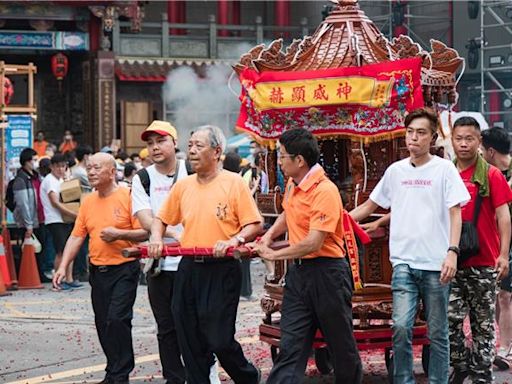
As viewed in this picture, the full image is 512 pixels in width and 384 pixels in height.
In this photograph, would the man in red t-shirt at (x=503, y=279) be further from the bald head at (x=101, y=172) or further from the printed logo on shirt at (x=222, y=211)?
the bald head at (x=101, y=172)

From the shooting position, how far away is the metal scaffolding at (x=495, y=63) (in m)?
22.8

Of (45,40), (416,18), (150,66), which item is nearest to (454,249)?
(45,40)

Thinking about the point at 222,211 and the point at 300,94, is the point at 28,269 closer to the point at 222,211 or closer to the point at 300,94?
the point at 300,94

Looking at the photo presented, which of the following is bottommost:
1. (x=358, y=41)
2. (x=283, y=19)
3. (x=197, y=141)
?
(x=197, y=141)

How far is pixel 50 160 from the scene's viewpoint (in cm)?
1594

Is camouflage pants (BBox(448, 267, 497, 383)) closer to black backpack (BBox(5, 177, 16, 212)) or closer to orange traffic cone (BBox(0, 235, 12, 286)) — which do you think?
orange traffic cone (BBox(0, 235, 12, 286))

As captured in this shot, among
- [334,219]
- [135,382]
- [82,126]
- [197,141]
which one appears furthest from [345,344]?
[82,126]

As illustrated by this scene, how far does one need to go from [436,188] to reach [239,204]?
1200 mm

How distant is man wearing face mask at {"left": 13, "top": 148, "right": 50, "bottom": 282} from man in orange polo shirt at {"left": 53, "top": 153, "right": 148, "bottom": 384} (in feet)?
23.5

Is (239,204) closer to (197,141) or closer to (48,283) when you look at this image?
(197,141)

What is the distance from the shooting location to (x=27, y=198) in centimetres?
1552

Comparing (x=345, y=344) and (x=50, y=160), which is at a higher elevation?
(x=50, y=160)

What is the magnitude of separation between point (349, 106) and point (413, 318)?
174 centimetres

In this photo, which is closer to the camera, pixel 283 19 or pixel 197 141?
pixel 197 141
